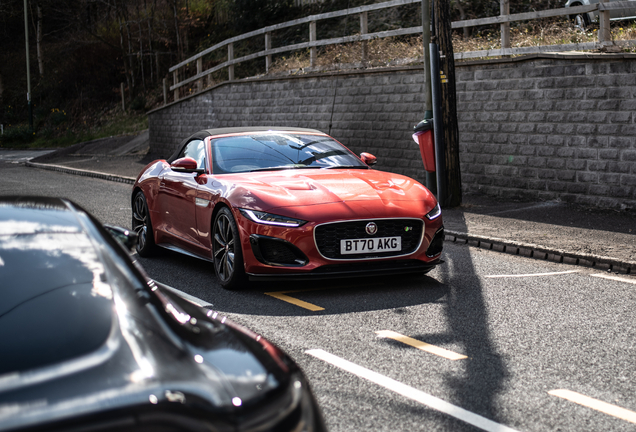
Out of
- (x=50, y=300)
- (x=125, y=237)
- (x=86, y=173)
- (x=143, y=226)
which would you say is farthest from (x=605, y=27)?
(x=86, y=173)

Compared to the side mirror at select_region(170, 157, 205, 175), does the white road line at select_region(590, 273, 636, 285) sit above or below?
below

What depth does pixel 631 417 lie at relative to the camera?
3580mm

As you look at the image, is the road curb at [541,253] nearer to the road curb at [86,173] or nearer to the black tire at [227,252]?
the black tire at [227,252]

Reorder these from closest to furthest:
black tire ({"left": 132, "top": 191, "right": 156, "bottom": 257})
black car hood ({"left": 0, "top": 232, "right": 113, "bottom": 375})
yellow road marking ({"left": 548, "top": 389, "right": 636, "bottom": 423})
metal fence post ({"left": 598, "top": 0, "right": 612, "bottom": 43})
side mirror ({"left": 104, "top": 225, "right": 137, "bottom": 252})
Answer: black car hood ({"left": 0, "top": 232, "right": 113, "bottom": 375}) → side mirror ({"left": 104, "top": 225, "right": 137, "bottom": 252}) → yellow road marking ({"left": 548, "top": 389, "right": 636, "bottom": 423}) → black tire ({"left": 132, "top": 191, "right": 156, "bottom": 257}) → metal fence post ({"left": 598, "top": 0, "right": 612, "bottom": 43})

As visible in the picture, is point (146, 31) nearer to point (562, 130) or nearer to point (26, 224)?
point (562, 130)

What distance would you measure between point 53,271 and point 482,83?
12.6m

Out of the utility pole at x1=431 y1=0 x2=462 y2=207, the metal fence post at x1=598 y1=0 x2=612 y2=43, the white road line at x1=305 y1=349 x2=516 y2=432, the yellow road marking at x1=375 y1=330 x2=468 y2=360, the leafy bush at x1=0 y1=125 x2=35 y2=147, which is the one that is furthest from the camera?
the leafy bush at x1=0 y1=125 x2=35 y2=147

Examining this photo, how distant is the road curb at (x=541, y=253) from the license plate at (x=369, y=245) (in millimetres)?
2836

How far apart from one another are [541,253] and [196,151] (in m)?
4.14

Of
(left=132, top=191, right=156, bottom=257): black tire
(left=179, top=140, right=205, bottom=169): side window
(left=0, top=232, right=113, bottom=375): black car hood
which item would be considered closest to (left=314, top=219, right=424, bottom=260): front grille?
(left=179, top=140, right=205, bottom=169): side window

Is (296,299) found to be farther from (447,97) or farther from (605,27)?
(605,27)

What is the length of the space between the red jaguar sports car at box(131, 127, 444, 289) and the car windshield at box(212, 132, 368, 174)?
0.01 metres

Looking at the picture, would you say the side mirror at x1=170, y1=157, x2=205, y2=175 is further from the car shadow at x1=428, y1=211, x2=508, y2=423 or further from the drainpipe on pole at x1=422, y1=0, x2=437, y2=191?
the drainpipe on pole at x1=422, y1=0, x2=437, y2=191

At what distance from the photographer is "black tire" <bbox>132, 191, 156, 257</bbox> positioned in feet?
28.0
